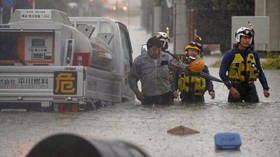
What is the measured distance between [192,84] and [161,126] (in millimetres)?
3264

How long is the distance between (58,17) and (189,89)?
2713 millimetres

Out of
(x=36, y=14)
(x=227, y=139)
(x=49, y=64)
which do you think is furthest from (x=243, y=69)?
(x=227, y=139)

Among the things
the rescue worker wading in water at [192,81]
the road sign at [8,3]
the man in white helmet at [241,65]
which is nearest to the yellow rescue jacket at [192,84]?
the rescue worker wading in water at [192,81]

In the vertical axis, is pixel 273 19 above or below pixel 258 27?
above

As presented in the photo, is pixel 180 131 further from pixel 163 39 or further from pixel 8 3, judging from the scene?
pixel 8 3

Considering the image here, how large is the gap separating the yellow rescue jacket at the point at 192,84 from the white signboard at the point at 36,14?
8.59ft

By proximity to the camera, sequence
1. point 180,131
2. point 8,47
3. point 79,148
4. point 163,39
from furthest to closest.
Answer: point 163,39, point 8,47, point 180,131, point 79,148

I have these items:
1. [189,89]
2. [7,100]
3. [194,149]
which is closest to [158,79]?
[189,89]

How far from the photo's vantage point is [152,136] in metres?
10.2

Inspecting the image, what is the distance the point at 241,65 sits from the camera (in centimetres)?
1396

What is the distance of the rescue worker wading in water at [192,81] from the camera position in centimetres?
1430

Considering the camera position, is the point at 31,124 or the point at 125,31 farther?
the point at 125,31

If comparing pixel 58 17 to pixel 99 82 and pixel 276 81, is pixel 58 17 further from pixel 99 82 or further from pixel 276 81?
pixel 276 81

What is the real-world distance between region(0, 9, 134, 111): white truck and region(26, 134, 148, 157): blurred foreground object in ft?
28.1
